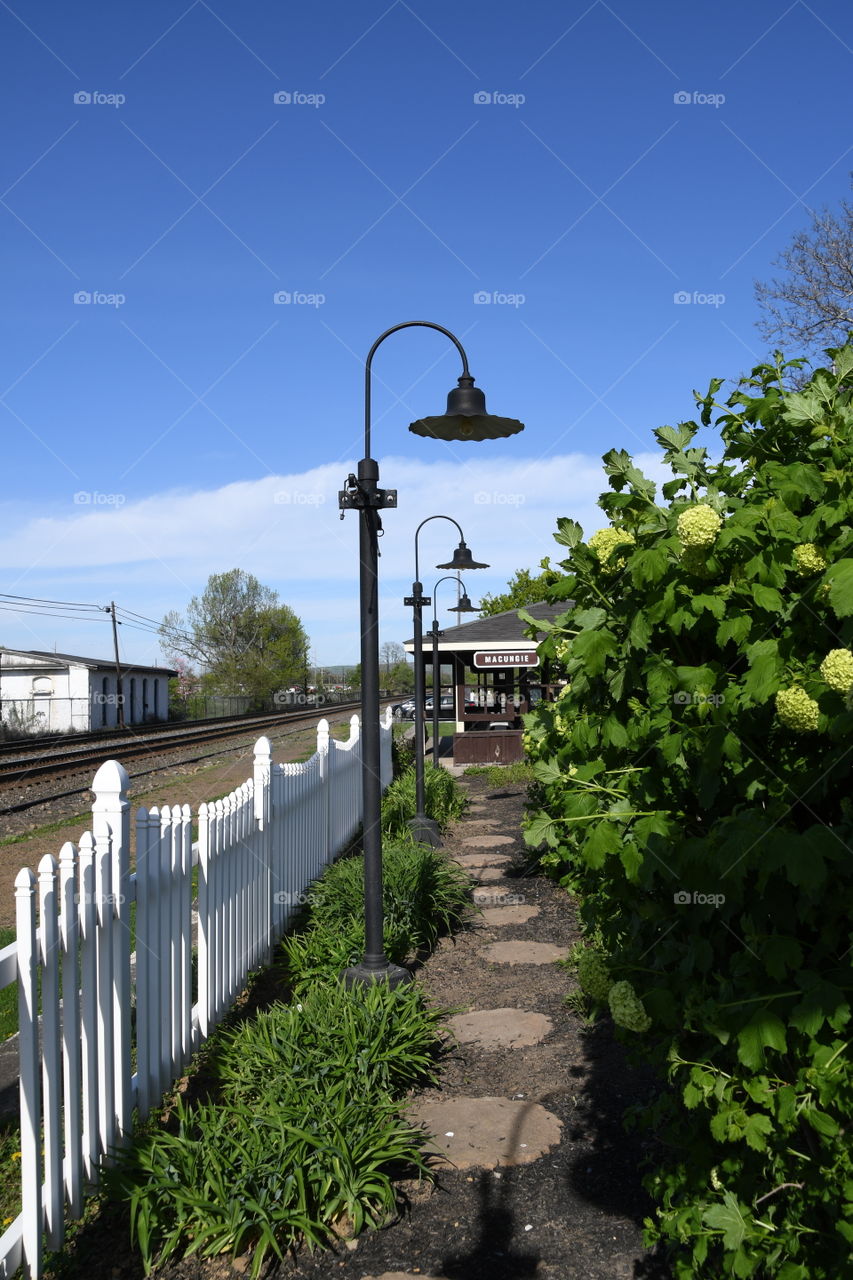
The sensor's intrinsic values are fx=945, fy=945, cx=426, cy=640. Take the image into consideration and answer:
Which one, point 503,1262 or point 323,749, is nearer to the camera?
point 503,1262

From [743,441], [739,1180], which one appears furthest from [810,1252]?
[743,441]

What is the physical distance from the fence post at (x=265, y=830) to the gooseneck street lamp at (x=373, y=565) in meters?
0.78

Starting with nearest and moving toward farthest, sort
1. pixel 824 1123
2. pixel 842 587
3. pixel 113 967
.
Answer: pixel 842 587
pixel 824 1123
pixel 113 967

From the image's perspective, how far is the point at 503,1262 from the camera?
3.21m

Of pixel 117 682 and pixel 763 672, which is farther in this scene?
pixel 117 682

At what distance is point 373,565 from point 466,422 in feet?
3.57

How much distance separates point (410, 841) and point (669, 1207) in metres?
6.81

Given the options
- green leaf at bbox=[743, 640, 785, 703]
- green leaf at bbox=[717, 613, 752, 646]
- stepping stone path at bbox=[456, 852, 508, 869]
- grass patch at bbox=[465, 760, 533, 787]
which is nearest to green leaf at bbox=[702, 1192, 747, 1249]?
green leaf at bbox=[743, 640, 785, 703]

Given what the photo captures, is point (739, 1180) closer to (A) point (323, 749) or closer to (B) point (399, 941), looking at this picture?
(B) point (399, 941)

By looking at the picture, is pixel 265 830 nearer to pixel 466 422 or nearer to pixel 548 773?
pixel 466 422

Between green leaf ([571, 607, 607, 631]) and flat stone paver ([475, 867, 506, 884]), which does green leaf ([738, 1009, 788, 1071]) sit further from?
flat stone paver ([475, 867, 506, 884])

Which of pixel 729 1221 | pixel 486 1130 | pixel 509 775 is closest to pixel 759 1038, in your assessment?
pixel 729 1221

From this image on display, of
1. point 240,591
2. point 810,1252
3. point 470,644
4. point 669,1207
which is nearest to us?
point 810,1252

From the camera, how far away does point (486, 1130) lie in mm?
4188
